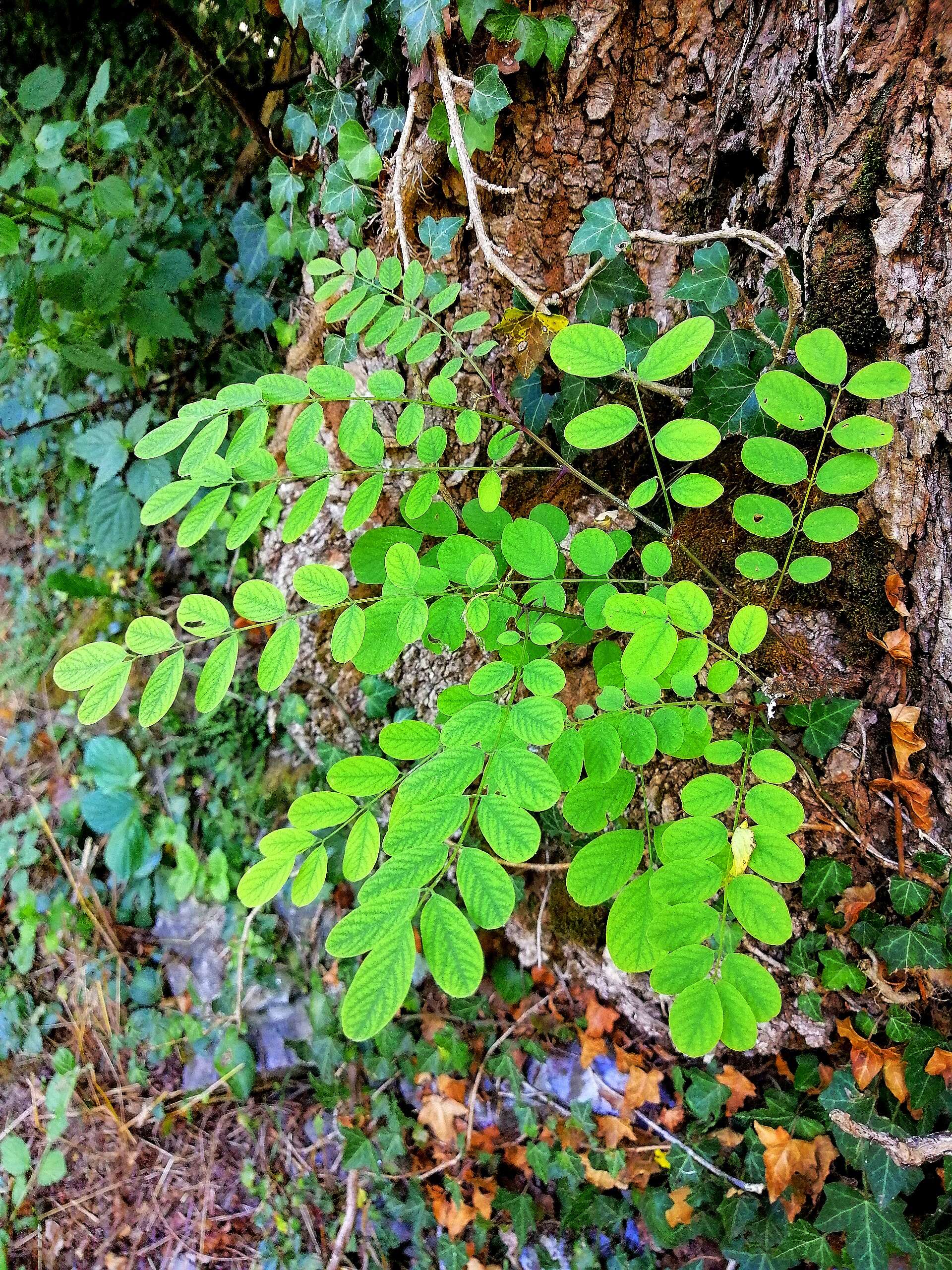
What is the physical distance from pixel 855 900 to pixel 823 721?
1.12 feet

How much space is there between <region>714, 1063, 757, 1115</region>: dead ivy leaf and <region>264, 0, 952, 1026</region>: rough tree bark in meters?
0.74

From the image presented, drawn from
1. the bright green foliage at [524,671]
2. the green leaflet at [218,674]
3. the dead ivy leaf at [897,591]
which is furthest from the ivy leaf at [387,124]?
the dead ivy leaf at [897,591]

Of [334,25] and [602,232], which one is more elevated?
[334,25]

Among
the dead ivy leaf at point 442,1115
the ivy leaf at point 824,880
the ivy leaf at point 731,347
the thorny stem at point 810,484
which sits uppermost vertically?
the ivy leaf at point 731,347

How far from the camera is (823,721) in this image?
122 centimetres

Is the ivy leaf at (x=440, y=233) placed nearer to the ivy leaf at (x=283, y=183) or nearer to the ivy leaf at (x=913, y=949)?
the ivy leaf at (x=283, y=183)

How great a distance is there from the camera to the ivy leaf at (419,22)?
130 centimetres

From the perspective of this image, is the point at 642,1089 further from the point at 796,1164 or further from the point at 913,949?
the point at 913,949

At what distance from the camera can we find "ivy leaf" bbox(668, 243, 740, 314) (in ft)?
3.97

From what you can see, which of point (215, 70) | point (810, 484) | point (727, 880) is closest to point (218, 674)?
point (727, 880)

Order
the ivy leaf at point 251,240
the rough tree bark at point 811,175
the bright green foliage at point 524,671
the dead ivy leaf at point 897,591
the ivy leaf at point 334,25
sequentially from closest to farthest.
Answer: the bright green foliage at point 524,671
the rough tree bark at point 811,175
the dead ivy leaf at point 897,591
the ivy leaf at point 334,25
the ivy leaf at point 251,240

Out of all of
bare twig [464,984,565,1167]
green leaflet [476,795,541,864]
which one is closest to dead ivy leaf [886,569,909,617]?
green leaflet [476,795,541,864]

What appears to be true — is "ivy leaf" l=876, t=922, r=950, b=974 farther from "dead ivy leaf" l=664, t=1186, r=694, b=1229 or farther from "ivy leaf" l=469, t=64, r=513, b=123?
"ivy leaf" l=469, t=64, r=513, b=123

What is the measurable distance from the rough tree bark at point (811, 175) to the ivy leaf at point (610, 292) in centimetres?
6
